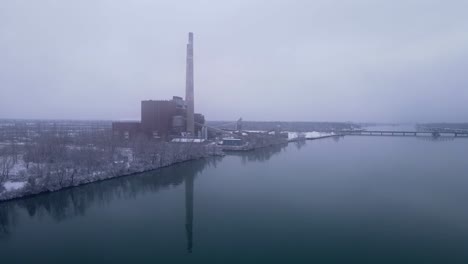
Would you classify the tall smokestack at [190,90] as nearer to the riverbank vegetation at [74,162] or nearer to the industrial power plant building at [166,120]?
the industrial power plant building at [166,120]

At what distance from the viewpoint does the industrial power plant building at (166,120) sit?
14.0 m

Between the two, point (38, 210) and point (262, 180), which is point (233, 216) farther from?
point (38, 210)

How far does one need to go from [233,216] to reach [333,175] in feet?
15.2

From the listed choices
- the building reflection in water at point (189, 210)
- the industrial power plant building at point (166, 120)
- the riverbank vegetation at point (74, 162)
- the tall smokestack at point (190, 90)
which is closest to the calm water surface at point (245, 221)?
the building reflection in water at point (189, 210)

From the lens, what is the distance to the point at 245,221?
15.3ft

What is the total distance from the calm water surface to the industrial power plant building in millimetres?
6296

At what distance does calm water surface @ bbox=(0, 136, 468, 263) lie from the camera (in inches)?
141

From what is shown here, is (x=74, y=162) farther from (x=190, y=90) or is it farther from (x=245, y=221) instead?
(x=190, y=90)

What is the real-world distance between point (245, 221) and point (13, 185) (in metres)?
5.32

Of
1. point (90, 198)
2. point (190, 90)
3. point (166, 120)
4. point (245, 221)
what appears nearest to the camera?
point (245, 221)

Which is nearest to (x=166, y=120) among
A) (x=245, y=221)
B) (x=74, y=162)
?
(x=74, y=162)

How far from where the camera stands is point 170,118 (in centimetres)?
1459

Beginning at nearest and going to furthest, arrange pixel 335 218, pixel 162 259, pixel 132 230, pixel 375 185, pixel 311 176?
pixel 162 259
pixel 132 230
pixel 335 218
pixel 375 185
pixel 311 176

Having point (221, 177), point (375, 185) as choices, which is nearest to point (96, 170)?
point (221, 177)
